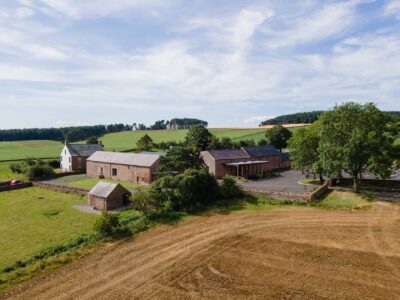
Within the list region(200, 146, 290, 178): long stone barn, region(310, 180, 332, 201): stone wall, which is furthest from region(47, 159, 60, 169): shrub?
region(310, 180, 332, 201): stone wall

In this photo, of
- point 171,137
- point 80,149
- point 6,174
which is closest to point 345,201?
point 80,149

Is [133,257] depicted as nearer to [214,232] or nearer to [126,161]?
[214,232]

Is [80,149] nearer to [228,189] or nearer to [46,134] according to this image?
[228,189]

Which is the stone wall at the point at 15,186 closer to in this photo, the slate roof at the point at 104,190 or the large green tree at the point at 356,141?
the slate roof at the point at 104,190

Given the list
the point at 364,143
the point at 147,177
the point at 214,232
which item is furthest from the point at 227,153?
the point at 214,232

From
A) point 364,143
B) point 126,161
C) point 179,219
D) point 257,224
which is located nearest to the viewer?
point 257,224

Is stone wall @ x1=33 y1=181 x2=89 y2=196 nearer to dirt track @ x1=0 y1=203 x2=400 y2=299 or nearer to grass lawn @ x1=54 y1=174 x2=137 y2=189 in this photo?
grass lawn @ x1=54 y1=174 x2=137 y2=189
